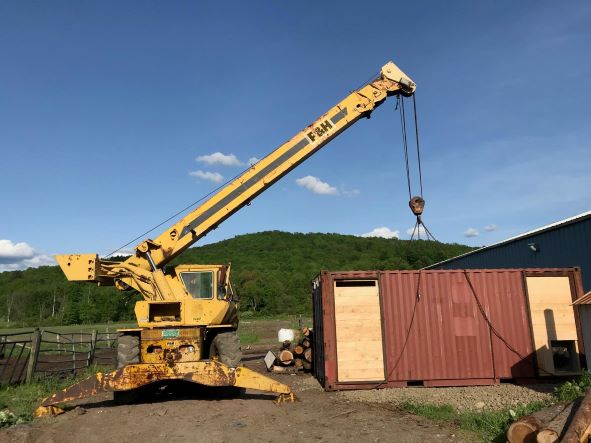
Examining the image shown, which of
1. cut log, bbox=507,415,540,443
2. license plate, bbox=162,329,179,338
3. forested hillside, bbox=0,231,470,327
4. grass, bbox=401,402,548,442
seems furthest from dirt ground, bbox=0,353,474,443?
forested hillside, bbox=0,231,470,327

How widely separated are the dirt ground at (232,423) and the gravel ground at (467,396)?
568 mm

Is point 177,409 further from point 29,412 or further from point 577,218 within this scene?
point 577,218

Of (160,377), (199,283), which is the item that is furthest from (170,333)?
(199,283)

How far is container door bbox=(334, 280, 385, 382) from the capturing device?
1110cm

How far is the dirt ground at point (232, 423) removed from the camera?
6.88 m

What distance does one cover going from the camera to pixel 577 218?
1355cm

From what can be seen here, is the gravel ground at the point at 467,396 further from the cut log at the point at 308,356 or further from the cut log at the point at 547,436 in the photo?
the cut log at the point at 308,356

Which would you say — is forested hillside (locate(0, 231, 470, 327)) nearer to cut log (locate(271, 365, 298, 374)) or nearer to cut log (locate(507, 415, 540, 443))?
cut log (locate(271, 365, 298, 374))

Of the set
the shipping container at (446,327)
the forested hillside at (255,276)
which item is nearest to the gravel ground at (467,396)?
the shipping container at (446,327)

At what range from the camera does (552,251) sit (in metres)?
15.1

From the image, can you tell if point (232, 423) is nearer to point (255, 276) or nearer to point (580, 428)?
point (580, 428)

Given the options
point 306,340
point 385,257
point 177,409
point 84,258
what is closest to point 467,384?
point 306,340

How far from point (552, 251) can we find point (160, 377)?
42.7 ft

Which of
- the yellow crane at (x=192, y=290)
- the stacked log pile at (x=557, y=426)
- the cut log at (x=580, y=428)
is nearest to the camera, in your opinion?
the cut log at (x=580, y=428)
